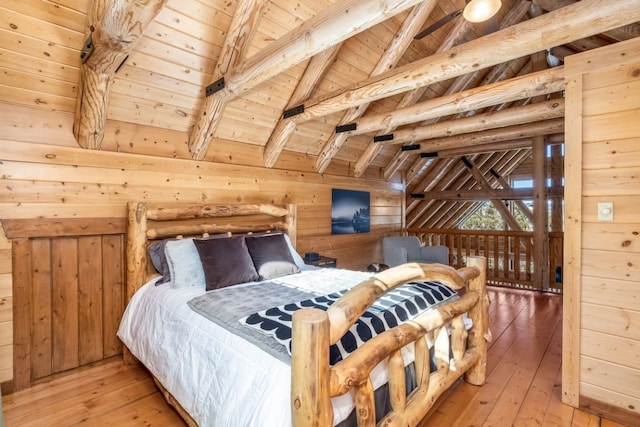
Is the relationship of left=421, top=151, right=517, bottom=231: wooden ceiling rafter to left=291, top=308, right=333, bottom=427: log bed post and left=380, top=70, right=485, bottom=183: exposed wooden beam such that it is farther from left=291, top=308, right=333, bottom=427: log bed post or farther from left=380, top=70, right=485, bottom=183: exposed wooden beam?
left=291, top=308, right=333, bottom=427: log bed post

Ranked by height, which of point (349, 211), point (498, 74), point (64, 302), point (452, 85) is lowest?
point (64, 302)

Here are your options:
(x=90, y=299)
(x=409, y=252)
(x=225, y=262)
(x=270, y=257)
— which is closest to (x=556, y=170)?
(x=409, y=252)

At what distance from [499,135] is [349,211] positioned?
8.03 feet

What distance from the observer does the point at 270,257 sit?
9.63 feet

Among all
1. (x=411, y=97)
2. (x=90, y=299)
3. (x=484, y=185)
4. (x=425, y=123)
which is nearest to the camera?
(x=90, y=299)

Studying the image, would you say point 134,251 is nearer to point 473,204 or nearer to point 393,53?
point 393,53

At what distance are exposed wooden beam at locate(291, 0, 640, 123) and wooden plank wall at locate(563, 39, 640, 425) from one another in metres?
0.27

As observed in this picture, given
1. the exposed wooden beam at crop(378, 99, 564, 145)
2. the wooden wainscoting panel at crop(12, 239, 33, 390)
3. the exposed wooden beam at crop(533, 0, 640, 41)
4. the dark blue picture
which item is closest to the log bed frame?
the wooden wainscoting panel at crop(12, 239, 33, 390)

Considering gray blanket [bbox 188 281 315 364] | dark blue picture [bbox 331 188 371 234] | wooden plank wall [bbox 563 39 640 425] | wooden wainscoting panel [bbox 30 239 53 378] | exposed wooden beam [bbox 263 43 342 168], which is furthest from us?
dark blue picture [bbox 331 188 371 234]

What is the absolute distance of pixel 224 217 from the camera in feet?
11.4

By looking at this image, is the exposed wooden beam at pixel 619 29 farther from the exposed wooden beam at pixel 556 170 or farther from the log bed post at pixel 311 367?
the log bed post at pixel 311 367

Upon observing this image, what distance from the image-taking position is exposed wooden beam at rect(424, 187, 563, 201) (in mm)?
5577

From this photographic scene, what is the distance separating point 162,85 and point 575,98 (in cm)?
312

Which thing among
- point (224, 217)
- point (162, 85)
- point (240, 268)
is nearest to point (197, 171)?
point (224, 217)
